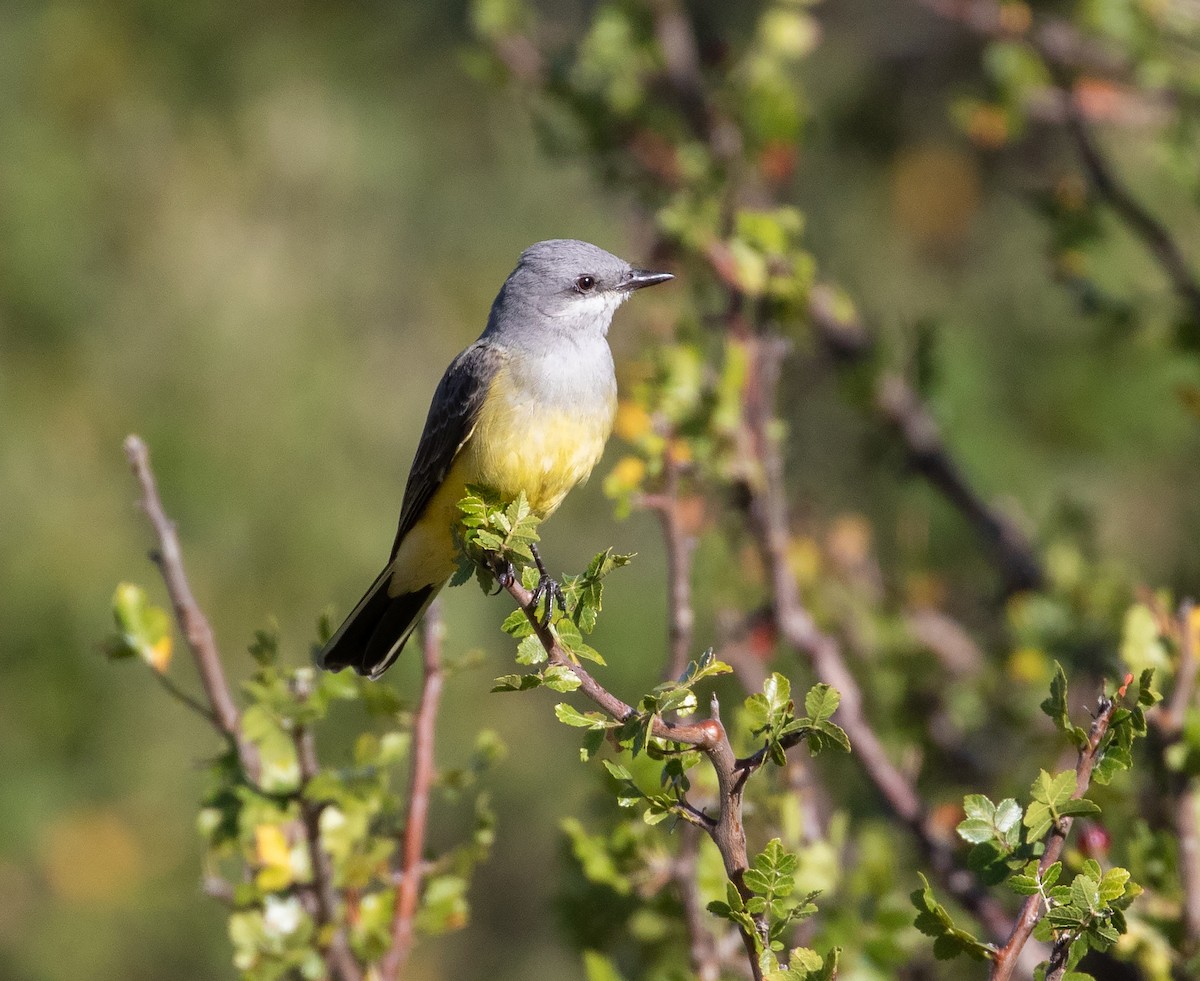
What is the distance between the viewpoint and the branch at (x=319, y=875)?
2.85 metres

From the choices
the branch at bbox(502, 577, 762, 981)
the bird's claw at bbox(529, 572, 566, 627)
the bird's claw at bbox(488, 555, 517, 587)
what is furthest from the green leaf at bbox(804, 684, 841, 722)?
the bird's claw at bbox(488, 555, 517, 587)

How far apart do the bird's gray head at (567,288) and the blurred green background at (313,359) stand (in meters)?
2.65

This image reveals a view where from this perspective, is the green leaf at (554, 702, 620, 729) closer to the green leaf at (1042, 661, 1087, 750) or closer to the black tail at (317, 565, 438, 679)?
the green leaf at (1042, 661, 1087, 750)

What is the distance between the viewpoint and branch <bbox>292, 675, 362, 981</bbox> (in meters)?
2.85

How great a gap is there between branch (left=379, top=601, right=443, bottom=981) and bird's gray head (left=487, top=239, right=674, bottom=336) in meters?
1.19

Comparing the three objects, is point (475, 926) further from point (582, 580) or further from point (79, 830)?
point (582, 580)

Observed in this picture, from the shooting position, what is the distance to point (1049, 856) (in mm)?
2025

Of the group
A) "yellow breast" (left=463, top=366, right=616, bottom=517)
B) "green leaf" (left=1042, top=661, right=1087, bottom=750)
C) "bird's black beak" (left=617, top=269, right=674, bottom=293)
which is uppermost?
"green leaf" (left=1042, top=661, right=1087, bottom=750)

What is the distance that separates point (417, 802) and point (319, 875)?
23 cm

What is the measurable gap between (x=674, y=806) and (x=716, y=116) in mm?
3239

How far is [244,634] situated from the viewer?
25.5 feet

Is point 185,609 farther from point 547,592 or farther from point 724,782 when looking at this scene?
point 724,782

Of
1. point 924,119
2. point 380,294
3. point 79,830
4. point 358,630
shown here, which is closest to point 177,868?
point 79,830

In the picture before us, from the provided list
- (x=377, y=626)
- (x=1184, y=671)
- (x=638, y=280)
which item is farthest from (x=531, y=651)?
(x=638, y=280)
